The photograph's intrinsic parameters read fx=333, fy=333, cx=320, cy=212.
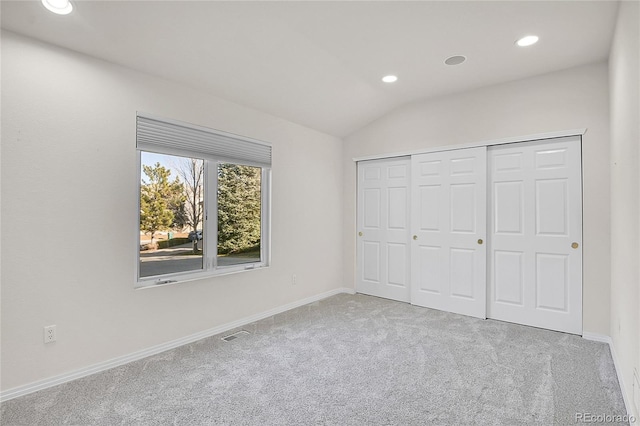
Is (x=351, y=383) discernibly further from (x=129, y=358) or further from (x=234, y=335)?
(x=129, y=358)

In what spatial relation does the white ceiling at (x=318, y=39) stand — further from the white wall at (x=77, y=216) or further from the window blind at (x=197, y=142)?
the window blind at (x=197, y=142)

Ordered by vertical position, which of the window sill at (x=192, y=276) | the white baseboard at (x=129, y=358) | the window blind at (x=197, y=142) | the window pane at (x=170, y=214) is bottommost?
the white baseboard at (x=129, y=358)

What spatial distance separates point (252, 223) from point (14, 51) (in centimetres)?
241

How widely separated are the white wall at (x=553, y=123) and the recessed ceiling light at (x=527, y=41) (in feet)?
2.55

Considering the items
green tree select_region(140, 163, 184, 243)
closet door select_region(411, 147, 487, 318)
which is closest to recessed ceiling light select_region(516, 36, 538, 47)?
closet door select_region(411, 147, 487, 318)

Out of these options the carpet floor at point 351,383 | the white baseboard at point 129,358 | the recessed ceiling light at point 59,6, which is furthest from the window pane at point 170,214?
the recessed ceiling light at point 59,6

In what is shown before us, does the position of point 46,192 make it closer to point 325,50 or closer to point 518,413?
point 325,50

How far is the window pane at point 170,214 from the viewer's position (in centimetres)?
295

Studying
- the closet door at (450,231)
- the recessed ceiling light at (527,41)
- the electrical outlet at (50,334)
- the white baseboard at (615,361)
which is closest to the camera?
the white baseboard at (615,361)

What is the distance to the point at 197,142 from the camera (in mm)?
3225

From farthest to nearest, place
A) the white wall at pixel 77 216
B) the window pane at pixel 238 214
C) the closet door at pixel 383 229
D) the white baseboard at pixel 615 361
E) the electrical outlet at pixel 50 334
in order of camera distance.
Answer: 1. the closet door at pixel 383 229
2. the window pane at pixel 238 214
3. the electrical outlet at pixel 50 334
4. the white wall at pixel 77 216
5. the white baseboard at pixel 615 361

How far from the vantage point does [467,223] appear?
3.94 metres

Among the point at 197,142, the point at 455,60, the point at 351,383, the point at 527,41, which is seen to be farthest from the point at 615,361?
the point at 197,142

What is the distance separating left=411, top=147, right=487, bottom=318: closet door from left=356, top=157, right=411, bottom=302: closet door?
7.2 inches
